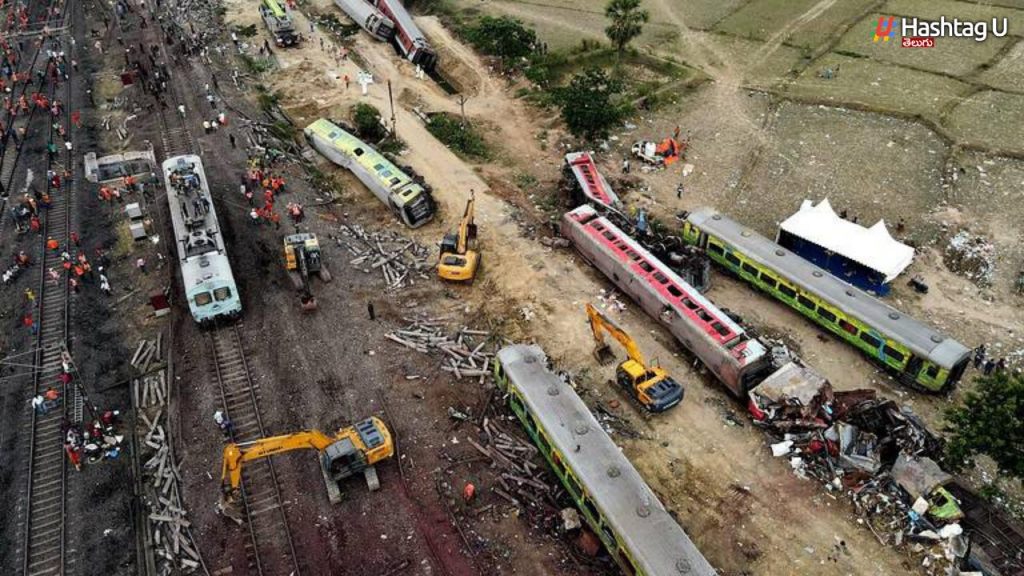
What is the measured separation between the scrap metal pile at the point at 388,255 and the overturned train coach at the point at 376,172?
1796 millimetres

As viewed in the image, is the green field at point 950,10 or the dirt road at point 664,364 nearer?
the dirt road at point 664,364

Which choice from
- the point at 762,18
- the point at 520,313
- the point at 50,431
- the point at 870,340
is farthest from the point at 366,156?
the point at 762,18

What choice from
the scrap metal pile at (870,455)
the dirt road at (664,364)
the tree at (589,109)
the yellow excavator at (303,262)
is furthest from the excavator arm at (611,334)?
the tree at (589,109)

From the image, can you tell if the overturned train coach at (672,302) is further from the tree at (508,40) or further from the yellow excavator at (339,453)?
the tree at (508,40)

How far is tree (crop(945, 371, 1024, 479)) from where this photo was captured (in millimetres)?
22844

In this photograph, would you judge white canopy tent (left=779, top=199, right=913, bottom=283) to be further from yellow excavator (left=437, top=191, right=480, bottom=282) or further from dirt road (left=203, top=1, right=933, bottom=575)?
yellow excavator (left=437, top=191, right=480, bottom=282)

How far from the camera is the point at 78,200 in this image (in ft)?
141

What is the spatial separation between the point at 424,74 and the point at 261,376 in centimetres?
3499

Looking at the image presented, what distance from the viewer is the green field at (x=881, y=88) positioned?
167ft

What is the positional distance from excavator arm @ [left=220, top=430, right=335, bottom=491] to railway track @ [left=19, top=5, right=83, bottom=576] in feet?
20.5

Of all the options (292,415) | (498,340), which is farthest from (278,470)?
(498,340)

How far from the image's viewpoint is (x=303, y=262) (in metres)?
35.8

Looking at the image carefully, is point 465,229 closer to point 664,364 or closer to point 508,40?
point 664,364

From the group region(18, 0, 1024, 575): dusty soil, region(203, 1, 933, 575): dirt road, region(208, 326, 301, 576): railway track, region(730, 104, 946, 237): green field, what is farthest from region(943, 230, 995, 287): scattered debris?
region(208, 326, 301, 576): railway track
